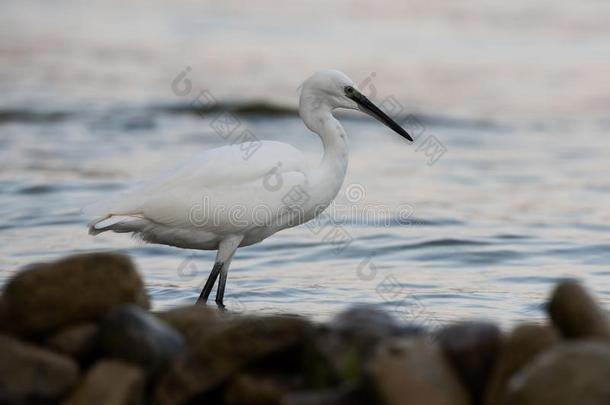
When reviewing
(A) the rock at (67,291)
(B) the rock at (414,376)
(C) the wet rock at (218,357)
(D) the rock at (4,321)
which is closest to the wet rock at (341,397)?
(B) the rock at (414,376)

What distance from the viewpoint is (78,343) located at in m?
5.17

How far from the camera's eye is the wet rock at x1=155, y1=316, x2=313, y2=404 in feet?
16.0

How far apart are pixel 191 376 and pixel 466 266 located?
194 inches

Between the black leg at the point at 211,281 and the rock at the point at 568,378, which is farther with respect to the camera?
the black leg at the point at 211,281

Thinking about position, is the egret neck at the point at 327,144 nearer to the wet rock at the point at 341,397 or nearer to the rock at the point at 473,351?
the rock at the point at 473,351

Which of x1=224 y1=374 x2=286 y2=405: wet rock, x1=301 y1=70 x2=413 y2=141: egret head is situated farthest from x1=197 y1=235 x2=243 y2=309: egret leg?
x1=224 y1=374 x2=286 y2=405: wet rock

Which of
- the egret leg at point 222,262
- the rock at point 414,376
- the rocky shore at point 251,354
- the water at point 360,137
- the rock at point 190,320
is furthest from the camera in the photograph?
the water at point 360,137

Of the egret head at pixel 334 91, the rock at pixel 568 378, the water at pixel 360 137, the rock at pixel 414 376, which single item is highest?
the egret head at pixel 334 91

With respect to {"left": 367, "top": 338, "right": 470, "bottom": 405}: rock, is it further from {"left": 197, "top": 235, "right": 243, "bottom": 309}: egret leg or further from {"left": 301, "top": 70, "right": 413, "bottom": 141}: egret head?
{"left": 301, "top": 70, "right": 413, "bottom": 141}: egret head

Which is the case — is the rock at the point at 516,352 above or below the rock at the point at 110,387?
above

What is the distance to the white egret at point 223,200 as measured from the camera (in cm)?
752

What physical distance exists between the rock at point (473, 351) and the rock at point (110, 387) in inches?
52.8

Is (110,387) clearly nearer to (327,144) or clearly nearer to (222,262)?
(222,262)

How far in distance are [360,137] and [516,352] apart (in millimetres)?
11993
